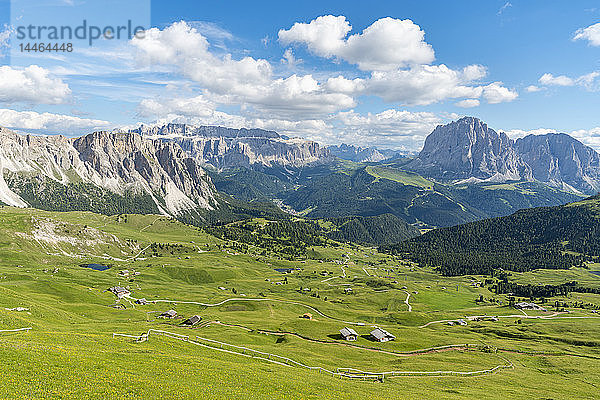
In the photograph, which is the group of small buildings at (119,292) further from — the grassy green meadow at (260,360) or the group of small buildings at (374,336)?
the group of small buildings at (374,336)

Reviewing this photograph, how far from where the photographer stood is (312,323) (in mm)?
127312

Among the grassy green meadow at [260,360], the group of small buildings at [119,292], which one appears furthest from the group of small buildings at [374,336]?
the group of small buildings at [119,292]

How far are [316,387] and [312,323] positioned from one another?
245ft

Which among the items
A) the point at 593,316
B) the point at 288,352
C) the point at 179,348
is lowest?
the point at 593,316

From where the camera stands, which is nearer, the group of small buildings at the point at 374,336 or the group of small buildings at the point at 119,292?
the group of small buildings at the point at 374,336

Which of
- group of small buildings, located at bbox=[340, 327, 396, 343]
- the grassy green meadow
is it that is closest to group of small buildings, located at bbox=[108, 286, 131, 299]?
the grassy green meadow

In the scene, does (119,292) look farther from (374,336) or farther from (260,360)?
(374,336)

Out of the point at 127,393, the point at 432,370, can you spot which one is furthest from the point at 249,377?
the point at 432,370

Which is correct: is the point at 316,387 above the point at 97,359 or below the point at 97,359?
below

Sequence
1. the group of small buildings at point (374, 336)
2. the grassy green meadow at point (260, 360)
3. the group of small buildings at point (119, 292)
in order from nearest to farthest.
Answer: the grassy green meadow at point (260, 360) → the group of small buildings at point (374, 336) → the group of small buildings at point (119, 292)

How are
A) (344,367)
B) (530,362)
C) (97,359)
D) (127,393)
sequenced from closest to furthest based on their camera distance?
(127,393)
(97,359)
(344,367)
(530,362)

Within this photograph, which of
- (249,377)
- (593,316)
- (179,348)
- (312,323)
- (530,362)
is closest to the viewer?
(249,377)

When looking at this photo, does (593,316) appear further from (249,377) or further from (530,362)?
(249,377)

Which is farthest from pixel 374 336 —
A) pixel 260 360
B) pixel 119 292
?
pixel 119 292
